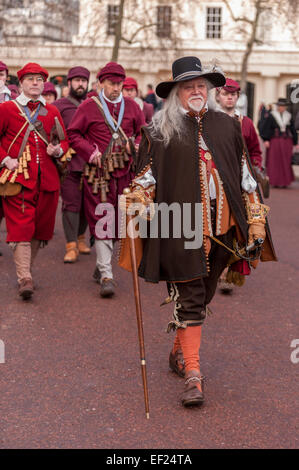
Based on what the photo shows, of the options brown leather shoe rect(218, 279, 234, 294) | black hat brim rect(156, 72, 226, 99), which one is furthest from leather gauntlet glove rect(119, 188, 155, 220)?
brown leather shoe rect(218, 279, 234, 294)

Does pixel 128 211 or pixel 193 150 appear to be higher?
pixel 193 150

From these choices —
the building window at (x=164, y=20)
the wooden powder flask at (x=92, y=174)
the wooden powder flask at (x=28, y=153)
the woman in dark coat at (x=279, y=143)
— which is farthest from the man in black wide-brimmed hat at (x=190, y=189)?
the building window at (x=164, y=20)

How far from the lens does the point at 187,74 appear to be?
15.4 ft

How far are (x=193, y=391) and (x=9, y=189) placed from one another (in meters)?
3.07

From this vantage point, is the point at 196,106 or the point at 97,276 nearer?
the point at 196,106

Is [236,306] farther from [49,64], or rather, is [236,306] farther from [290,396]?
[49,64]

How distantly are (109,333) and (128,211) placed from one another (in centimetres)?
171

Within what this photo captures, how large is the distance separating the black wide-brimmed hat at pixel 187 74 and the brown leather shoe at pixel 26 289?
104 inches

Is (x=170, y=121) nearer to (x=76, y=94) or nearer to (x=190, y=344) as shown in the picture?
(x=190, y=344)

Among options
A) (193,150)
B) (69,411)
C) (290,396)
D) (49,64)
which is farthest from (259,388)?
(49,64)

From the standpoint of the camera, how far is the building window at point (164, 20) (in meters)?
38.7

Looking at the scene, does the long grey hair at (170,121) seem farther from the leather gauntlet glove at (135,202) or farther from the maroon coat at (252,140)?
the maroon coat at (252,140)

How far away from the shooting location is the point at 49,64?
151 ft

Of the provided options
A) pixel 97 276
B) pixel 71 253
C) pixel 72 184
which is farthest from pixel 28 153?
pixel 71 253
